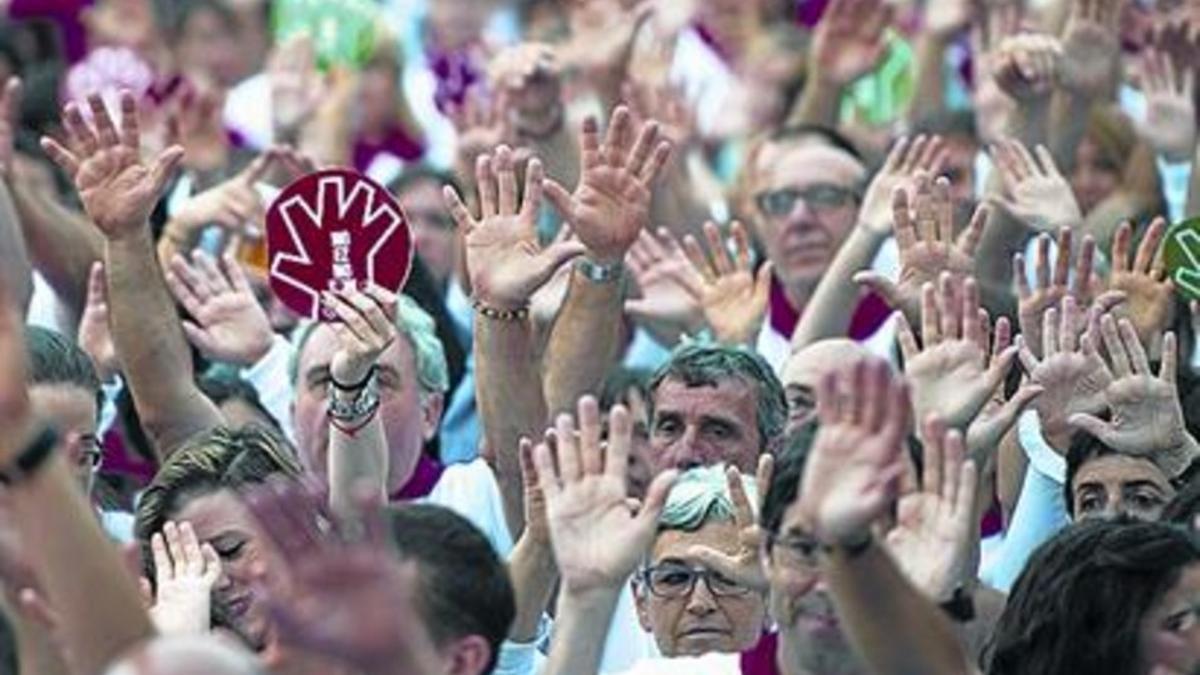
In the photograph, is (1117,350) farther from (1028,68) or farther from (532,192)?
(1028,68)

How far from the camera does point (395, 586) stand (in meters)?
5.09

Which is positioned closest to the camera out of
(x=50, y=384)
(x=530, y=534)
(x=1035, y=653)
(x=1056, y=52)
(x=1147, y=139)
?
(x=1035, y=653)

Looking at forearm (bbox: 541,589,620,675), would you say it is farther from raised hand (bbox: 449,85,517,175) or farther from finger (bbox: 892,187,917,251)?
raised hand (bbox: 449,85,517,175)

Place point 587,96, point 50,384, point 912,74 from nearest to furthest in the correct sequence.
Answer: point 50,384 → point 587,96 → point 912,74

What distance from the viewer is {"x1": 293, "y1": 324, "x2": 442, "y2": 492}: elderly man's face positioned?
27.2 feet

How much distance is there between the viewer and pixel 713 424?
8.41 metres

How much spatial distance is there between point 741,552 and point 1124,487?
0.85 m

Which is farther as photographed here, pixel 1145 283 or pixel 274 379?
pixel 274 379

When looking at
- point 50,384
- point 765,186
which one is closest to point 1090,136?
point 765,186

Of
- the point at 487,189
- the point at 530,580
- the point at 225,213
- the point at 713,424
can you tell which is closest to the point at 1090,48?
the point at 225,213

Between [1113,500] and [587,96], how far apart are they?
4594 millimetres

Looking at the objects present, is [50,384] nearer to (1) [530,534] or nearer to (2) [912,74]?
(1) [530,534]

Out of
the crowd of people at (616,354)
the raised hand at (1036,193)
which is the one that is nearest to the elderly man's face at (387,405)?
the crowd of people at (616,354)

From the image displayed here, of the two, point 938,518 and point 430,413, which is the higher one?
point 430,413
